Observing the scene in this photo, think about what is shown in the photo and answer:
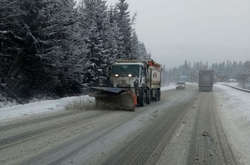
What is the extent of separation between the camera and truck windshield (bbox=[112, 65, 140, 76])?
18.4 m

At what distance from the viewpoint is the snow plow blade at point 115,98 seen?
16394 millimetres

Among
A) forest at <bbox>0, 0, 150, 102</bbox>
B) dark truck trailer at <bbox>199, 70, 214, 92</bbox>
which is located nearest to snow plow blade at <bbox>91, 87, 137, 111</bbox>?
forest at <bbox>0, 0, 150, 102</bbox>

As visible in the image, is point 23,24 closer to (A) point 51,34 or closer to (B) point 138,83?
(A) point 51,34

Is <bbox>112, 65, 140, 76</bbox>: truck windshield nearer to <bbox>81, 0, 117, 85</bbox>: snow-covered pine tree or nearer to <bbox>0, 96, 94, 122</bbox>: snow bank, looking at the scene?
<bbox>0, 96, 94, 122</bbox>: snow bank

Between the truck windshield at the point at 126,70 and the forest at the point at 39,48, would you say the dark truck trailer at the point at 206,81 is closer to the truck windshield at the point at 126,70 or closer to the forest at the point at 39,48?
the forest at the point at 39,48

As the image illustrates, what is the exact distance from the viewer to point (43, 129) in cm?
939

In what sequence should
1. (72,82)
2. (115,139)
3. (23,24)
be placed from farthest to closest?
1. (72,82)
2. (23,24)
3. (115,139)

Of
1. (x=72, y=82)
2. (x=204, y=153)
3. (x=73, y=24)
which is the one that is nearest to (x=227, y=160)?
(x=204, y=153)

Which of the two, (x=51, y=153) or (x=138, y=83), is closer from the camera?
(x=51, y=153)

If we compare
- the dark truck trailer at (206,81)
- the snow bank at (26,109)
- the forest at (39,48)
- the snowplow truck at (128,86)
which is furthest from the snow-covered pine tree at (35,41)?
the dark truck trailer at (206,81)

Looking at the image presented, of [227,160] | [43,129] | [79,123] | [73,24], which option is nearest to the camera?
[227,160]

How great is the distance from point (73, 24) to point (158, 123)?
39.7 feet

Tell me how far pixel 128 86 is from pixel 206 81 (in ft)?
116

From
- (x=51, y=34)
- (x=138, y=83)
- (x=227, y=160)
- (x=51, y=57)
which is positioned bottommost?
(x=227, y=160)
